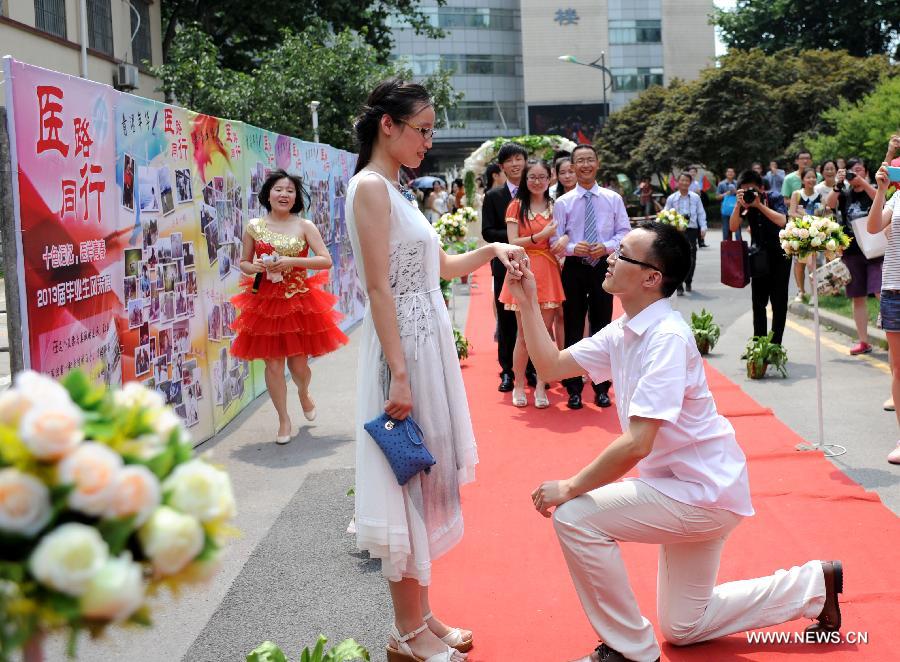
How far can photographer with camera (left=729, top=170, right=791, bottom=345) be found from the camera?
8884 millimetres

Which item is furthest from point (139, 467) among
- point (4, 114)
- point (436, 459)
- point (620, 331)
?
point (4, 114)

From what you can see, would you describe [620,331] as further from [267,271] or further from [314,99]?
[314,99]

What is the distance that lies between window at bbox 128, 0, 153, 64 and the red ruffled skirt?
16372 millimetres

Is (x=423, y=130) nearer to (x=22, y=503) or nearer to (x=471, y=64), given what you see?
(x=22, y=503)

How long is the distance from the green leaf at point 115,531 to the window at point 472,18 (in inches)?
2821

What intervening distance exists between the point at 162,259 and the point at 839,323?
7.66m

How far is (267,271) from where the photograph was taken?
686 centimetres

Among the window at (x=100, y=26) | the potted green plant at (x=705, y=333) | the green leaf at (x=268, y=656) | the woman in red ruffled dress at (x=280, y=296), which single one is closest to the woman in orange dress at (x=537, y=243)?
the woman in red ruffled dress at (x=280, y=296)

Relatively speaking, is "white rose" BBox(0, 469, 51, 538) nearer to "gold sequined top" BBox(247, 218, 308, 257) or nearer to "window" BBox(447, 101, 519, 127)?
"gold sequined top" BBox(247, 218, 308, 257)

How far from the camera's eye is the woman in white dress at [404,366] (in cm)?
340

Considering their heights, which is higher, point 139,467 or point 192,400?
point 139,467

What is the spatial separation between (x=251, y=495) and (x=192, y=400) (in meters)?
1.31

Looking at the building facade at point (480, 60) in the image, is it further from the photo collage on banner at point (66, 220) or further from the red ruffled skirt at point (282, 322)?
the photo collage on banner at point (66, 220)

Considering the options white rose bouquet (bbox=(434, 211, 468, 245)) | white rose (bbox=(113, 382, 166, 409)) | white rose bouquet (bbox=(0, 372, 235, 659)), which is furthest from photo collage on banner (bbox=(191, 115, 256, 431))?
white rose bouquet (bbox=(0, 372, 235, 659))
